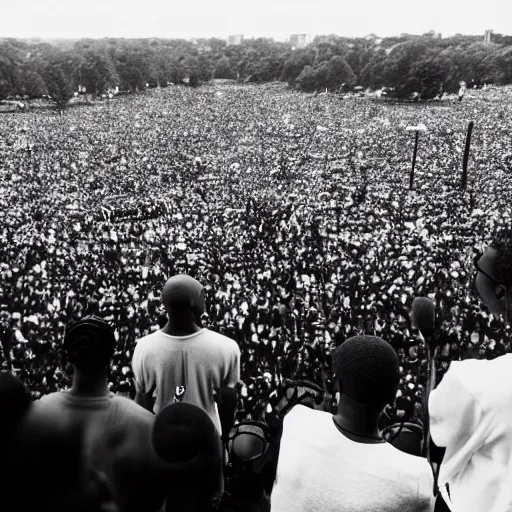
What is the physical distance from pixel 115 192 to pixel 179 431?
11957 mm

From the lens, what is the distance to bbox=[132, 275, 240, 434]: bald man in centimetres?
175

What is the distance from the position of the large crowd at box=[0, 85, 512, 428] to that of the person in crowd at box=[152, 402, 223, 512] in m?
2.35

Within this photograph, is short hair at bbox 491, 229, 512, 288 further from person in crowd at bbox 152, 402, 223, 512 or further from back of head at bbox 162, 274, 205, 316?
back of head at bbox 162, 274, 205, 316

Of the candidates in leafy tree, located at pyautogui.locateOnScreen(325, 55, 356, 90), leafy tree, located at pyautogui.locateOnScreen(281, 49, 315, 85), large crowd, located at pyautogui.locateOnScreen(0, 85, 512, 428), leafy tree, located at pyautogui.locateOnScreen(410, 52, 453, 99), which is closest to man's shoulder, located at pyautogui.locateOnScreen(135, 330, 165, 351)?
large crowd, located at pyautogui.locateOnScreen(0, 85, 512, 428)

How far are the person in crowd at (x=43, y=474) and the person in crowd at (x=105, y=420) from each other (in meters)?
0.02

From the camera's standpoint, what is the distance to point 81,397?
108 cm

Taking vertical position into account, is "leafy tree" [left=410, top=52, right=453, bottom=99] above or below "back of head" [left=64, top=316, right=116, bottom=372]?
above

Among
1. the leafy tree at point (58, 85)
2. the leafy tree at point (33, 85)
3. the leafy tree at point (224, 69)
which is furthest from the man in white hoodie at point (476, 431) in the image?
the leafy tree at point (224, 69)

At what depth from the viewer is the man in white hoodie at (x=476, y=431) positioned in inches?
35.2

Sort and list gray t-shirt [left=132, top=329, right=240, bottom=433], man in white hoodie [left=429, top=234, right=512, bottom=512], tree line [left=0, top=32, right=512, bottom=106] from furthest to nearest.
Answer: tree line [left=0, top=32, right=512, bottom=106] → gray t-shirt [left=132, top=329, right=240, bottom=433] → man in white hoodie [left=429, top=234, right=512, bottom=512]

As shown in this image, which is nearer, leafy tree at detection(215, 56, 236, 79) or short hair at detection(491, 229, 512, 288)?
short hair at detection(491, 229, 512, 288)

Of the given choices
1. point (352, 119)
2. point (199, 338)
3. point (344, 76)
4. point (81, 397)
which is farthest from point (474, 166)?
point (81, 397)

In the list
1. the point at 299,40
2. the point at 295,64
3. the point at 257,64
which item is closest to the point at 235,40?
the point at 257,64

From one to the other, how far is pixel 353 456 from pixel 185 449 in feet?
0.92
